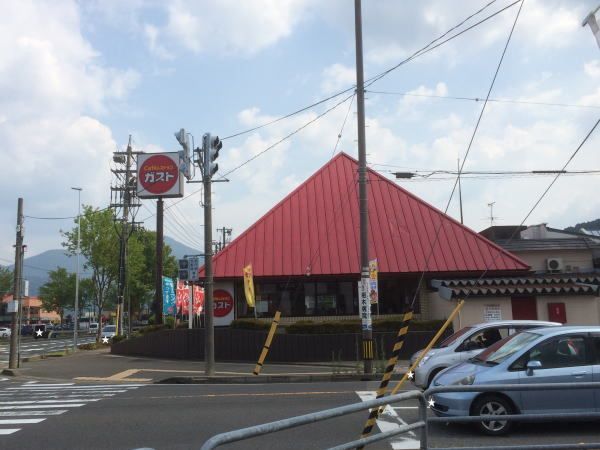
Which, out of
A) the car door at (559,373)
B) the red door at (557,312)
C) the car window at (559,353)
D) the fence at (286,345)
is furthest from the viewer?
the fence at (286,345)

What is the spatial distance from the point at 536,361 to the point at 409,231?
1846 cm

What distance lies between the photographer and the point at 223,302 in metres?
26.0

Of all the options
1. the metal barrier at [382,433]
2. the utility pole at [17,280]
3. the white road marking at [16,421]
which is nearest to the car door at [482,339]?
the metal barrier at [382,433]

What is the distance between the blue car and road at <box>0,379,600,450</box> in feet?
1.19

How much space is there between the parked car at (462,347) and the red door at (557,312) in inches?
384

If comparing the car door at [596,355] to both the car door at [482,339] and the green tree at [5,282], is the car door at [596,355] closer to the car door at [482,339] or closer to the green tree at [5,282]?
the car door at [482,339]

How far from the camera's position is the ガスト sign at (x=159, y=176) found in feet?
124

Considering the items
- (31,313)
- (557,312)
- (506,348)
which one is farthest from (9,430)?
(31,313)

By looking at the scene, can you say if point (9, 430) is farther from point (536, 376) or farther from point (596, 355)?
point (596, 355)

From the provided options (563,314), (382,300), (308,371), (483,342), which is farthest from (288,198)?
(483,342)

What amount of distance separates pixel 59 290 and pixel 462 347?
229 ft

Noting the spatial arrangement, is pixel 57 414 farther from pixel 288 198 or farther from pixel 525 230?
pixel 525 230

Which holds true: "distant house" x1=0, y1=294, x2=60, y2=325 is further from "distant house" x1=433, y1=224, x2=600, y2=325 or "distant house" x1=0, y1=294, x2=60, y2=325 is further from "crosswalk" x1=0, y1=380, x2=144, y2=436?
"distant house" x1=433, y1=224, x2=600, y2=325

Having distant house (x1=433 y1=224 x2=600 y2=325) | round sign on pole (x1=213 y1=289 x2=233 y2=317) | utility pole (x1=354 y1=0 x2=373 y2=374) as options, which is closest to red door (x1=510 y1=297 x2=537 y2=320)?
distant house (x1=433 y1=224 x2=600 y2=325)
